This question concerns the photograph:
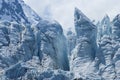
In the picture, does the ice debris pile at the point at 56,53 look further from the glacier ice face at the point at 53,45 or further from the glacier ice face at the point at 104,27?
the glacier ice face at the point at 104,27

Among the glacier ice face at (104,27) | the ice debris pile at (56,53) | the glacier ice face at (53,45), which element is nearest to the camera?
the ice debris pile at (56,53)

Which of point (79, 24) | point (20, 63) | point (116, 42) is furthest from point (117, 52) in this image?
point (20, 63)

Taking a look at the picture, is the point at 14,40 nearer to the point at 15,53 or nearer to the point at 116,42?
the point at 15,53

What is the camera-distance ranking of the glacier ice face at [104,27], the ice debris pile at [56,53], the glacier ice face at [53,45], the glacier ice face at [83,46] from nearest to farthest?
the ice debris pile at [56,53] < the glacier ice face at [83,46] < the glacier ice face at [53,45] < the glacier ice face at [104,27]

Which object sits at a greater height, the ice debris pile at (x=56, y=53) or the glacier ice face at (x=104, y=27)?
the glacier ice face at (x=104, y=27)

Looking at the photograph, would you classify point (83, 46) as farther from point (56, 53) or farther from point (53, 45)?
point (53, 45)

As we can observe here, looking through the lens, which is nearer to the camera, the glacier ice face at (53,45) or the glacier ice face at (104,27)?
the glacier ice face at (53,45)

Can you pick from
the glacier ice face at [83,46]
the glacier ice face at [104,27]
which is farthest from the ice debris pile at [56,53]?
the glacier ice face at [104,27]

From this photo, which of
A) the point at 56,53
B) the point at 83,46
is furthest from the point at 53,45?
the point at 83,46
